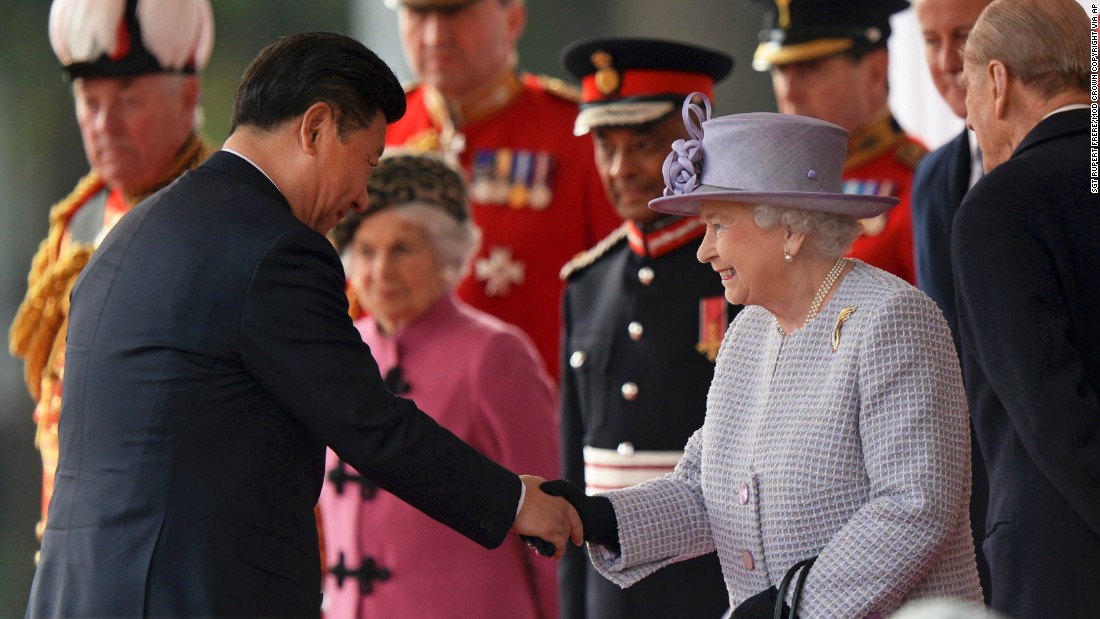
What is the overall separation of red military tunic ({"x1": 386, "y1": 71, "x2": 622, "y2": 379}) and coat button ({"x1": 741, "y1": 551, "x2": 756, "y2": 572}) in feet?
7.33

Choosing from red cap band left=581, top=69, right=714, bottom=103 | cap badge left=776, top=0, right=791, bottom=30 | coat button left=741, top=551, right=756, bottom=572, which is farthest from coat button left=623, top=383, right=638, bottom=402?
cap badge left=776, top=0, right=791, bottom=30

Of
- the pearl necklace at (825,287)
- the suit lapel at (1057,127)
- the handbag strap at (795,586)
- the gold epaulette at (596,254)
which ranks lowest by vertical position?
the handbag strap at (795,586)

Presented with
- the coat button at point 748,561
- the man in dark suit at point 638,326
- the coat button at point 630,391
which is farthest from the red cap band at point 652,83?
the coat button at point 748,561

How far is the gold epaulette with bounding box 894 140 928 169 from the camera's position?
181 inches

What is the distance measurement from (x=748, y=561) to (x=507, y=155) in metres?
2.56

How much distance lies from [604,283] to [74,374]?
5.36 feet

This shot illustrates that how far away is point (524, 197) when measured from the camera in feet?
16.4

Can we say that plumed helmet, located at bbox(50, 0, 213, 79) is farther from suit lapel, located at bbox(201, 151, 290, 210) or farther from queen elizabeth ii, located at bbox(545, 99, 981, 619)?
queen elizabeth ii, located at bbox(545, 99, 981, 619)

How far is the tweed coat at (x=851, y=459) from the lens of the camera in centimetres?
255

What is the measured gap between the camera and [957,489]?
257cm

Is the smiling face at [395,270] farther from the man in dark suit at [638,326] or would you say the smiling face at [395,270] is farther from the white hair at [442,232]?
the man in dark suit at [638,326]

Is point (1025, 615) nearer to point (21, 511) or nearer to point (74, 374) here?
point (74, 374)

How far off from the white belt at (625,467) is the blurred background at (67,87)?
7.34 feet

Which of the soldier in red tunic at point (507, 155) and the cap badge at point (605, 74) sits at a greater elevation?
the cap badge at point (605, 74)
